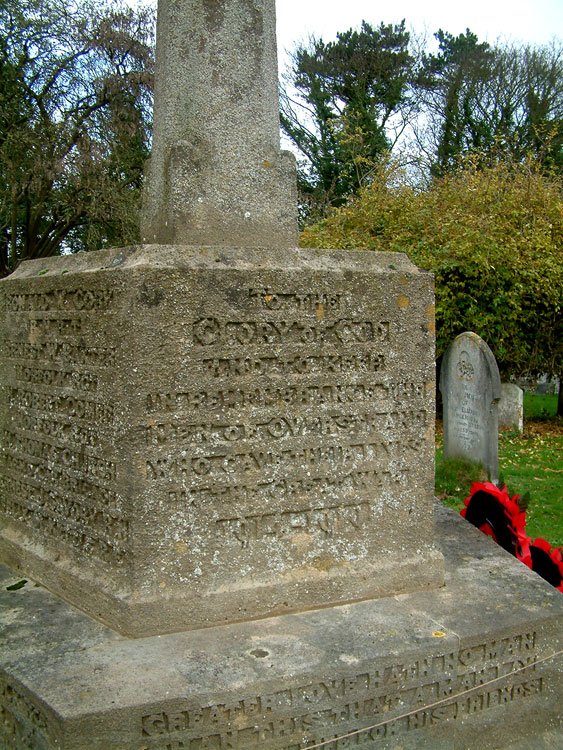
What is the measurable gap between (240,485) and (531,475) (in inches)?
276

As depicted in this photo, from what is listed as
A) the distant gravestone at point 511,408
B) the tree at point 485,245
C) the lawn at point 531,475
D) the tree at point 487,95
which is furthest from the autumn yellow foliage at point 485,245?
the tree at point 487,95

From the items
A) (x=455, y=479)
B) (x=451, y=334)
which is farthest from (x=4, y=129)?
(x=455, y=479)

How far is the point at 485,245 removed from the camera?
11742 mm

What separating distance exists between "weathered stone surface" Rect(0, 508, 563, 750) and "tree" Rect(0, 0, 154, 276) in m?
13.9

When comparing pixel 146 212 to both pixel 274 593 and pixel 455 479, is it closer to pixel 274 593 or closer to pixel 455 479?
pixel 274 593

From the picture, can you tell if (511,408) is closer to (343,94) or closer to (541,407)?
(541,407)

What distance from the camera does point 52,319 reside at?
3201 millimetres

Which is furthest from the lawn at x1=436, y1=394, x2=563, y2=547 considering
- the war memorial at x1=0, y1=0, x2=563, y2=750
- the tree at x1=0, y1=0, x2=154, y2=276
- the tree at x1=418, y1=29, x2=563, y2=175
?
the tree at x1=418, y1=29, x2=563, y2=175

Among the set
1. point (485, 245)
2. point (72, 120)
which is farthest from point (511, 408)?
point (72, 120)

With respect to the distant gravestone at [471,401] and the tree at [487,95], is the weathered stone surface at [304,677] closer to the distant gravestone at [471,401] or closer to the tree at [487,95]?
the distant gravestone at [471,401]

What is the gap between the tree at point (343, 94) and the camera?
23469mm

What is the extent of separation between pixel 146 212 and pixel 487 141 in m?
24.6

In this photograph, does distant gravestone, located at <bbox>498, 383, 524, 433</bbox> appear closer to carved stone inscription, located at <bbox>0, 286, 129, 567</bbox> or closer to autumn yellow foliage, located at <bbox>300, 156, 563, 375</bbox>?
autumn yellow foliage, located at <bbox>300, 156, 563, 375</bbox>

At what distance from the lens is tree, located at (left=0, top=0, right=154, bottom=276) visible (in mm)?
15977
